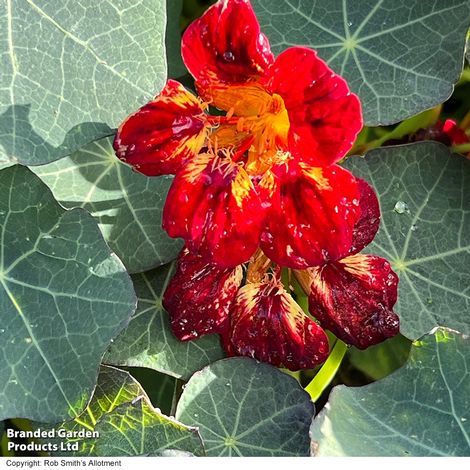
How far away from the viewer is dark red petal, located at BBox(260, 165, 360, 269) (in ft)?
2.72

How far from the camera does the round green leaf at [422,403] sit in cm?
94

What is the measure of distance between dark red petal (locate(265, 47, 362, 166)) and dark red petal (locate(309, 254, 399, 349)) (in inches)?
9.0

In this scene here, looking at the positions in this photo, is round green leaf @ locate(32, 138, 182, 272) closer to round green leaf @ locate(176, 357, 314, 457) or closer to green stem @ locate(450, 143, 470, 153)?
round green leaf @ locate(176, 357, 314, 457)

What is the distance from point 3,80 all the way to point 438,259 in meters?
0.65

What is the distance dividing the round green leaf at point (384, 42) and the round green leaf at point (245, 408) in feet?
1.25

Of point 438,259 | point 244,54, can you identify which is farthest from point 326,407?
point 244,54

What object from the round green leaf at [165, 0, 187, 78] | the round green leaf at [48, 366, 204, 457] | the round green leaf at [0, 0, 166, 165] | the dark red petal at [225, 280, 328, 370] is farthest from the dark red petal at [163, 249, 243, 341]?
the round green leaf at [165, 0, 187, 78]

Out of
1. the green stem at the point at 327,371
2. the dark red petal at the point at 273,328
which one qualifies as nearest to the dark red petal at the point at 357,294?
the dark red petal at the point at 273,328

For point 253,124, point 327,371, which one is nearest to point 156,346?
point 327,371

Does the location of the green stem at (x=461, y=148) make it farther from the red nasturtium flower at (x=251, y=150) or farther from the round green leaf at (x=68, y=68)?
the round green leaf at (x=68, y=68)

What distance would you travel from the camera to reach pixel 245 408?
1.03 m

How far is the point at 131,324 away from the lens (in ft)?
3.55

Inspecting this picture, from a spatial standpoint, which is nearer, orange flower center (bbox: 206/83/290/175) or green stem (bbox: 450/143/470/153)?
orange flower center (bbox: 206/83/290/175)
